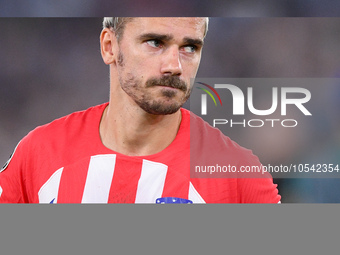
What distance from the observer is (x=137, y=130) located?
6.29 ft

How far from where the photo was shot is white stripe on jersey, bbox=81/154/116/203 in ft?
6.27

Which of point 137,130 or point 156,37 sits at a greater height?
point 156,37

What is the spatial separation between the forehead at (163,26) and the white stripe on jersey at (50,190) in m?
0.69

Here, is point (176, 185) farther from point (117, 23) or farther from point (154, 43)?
point (117, 23)

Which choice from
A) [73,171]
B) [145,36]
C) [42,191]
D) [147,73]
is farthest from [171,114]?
[42,191]

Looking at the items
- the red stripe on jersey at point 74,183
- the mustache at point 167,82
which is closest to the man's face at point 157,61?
the mustache at point 167,82

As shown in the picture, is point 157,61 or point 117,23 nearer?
point 157,61

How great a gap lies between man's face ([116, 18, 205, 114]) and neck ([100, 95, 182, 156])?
49mm

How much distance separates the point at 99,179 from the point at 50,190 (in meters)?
0.22

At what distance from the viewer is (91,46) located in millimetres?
2111

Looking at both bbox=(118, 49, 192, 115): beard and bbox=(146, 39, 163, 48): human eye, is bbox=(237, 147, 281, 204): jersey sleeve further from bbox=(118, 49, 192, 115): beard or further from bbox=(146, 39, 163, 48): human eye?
bbox=(146, 39, 163, 48): human eye

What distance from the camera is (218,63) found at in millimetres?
2127

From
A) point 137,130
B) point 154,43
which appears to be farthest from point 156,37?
point 137,130

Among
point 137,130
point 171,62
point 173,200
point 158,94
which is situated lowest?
point 173,200
